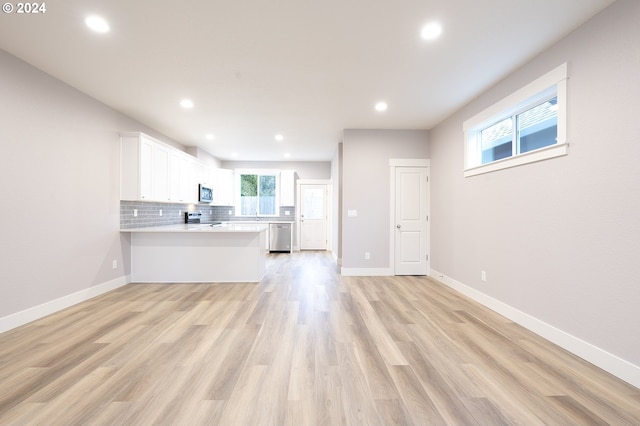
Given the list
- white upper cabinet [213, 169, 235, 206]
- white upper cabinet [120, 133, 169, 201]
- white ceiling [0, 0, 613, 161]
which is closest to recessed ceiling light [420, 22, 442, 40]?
white ceiling [0, 0, 613, 161]

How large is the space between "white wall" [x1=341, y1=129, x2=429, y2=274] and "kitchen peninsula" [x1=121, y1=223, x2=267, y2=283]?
171cm

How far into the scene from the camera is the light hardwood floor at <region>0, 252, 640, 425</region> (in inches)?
59.2

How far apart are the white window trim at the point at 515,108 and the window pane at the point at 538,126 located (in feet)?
0.46

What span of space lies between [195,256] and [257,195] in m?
3.95

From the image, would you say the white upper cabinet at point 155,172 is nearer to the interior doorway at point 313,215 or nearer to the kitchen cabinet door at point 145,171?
the kitchen cabinet door at point 145,171

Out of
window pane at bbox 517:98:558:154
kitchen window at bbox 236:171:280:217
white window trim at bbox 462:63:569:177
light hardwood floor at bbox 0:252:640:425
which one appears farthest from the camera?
kitchen window at bbox 236:171:280:217

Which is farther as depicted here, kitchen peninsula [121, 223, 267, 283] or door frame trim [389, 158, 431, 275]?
door frame trim [389, 158, 431, 275]

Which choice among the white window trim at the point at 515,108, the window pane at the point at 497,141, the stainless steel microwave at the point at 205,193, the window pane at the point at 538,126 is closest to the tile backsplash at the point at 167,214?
the stainless steel microwave at the point at 205,193

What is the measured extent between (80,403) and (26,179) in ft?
8.11

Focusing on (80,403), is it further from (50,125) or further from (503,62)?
(503,62)

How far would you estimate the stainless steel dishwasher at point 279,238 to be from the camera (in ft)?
25.6

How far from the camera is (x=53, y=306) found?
9.84 feet

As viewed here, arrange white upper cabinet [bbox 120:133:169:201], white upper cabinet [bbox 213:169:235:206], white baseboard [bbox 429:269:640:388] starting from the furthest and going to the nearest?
white upper cabinet [bbox 213:169:235:206], white upper cabinet [bbox 120:133:169:201], white baseboard [bbox 429:269:640:388]

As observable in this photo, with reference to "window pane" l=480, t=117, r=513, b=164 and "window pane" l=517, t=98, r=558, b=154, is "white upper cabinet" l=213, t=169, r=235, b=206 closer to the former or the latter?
"window pane" l=480, t=117, r=513, b=164
